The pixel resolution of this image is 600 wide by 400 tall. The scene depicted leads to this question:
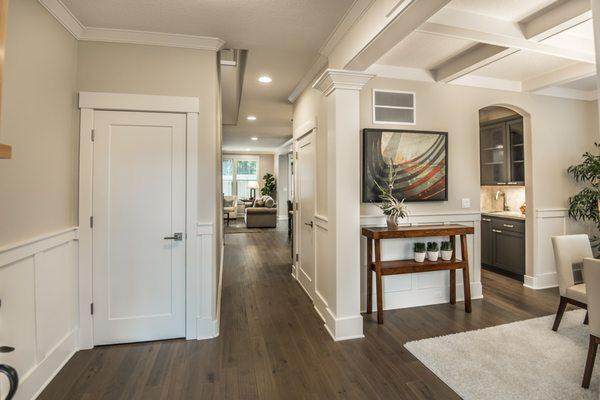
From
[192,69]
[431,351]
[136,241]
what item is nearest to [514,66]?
[431,351]

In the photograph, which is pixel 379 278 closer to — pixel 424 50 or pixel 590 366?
pixel 590 366

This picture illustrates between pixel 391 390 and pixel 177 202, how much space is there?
2184 millimetres

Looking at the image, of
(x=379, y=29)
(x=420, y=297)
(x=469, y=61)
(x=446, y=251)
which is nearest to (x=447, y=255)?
(x=446, y=251)

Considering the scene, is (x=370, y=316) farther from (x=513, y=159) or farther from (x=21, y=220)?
(x=513, y=159)

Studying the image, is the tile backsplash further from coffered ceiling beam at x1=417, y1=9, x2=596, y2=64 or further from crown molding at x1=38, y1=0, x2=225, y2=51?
crown molding at x1=38, y1=0, x2=225, y2=51

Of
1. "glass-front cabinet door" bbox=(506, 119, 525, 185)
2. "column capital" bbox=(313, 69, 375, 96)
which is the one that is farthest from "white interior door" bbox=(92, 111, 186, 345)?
"glass-front cabinet door" bbox=(506, 119, 525, 185)

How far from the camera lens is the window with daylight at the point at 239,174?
12.2 metres

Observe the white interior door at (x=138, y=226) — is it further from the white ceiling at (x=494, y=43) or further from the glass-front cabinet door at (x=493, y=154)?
the glass-front cabinet door at (x=493, y=154)

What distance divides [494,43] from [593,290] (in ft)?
6.58

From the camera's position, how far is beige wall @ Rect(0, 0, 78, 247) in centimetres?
175

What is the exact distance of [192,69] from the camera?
2.67 metres

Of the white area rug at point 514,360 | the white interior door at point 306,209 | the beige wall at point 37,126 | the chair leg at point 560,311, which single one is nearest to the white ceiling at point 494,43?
the white interior door at point 306,209

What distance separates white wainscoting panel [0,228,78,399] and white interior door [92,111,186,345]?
0.62ft

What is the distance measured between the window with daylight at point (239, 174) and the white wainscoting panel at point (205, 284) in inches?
379
